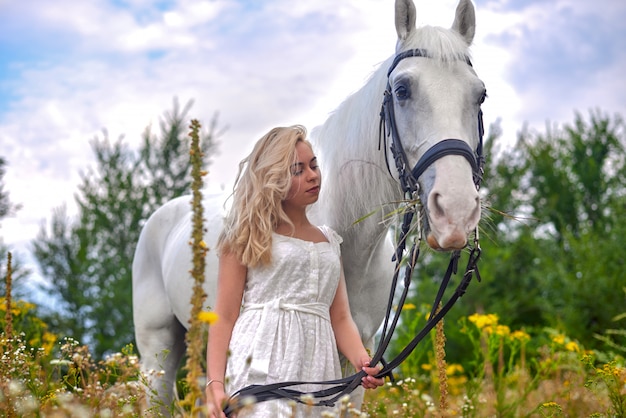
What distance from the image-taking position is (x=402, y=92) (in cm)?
245

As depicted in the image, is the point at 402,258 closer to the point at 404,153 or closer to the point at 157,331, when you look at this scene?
the point at 404,153

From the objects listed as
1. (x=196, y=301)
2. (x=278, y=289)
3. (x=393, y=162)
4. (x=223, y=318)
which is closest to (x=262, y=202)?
(x=278, y=289)

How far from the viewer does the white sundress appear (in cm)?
222

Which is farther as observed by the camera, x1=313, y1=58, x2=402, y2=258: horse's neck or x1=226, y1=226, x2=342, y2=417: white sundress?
x1=313, y1=58, x2=402, y2=258: horse's neck

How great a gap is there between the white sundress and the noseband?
1.41 ft

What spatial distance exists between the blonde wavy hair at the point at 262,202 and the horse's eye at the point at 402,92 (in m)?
0.41

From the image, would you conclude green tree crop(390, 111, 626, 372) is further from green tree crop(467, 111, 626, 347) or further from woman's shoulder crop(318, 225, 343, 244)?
woman's shoulder crop(318, 225, 343, 244)

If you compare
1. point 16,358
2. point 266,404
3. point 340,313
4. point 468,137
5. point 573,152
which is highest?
point 573,152

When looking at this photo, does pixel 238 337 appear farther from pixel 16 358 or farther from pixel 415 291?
pixel 415 291

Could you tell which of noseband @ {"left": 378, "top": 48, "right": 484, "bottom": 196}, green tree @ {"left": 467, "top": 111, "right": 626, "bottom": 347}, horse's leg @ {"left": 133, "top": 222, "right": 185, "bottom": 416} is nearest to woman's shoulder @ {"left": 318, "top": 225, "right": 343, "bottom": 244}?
noseband @ {"left": 378, "top": 48, "right": 484, "bottom": 196}

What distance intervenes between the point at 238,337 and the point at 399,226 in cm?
87

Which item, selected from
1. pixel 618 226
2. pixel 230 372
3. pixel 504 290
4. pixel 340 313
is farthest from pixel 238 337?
pixel 504 290

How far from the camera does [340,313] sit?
8.24 feet

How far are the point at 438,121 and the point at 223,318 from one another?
1.07m
